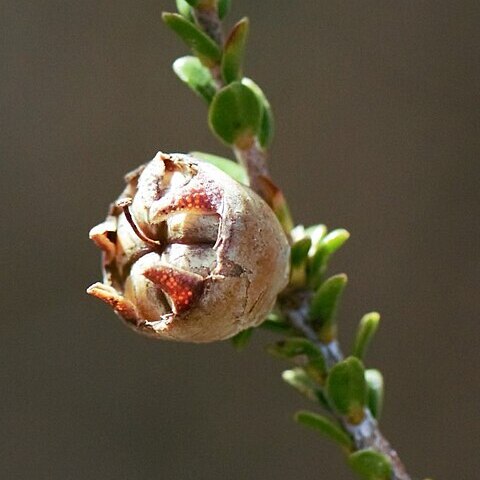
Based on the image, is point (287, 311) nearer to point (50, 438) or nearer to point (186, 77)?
point (186, 77)

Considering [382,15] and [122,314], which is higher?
[382,15]

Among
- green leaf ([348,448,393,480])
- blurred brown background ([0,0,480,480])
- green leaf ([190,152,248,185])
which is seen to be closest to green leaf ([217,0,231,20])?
green leaf ([190,152,248,185])

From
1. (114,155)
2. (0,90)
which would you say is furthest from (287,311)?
(0,90)

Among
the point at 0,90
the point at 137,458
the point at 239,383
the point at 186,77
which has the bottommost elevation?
the point at 137,458

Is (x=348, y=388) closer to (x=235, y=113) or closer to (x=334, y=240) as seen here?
(x=334, y=240)

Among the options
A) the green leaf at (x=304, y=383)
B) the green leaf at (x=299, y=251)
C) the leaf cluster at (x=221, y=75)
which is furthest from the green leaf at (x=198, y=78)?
the green leaf at (x=304, y=383)

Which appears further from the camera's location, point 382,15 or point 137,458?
point 137,458

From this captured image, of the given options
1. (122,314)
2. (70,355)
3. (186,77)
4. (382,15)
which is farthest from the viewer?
(70,355)
